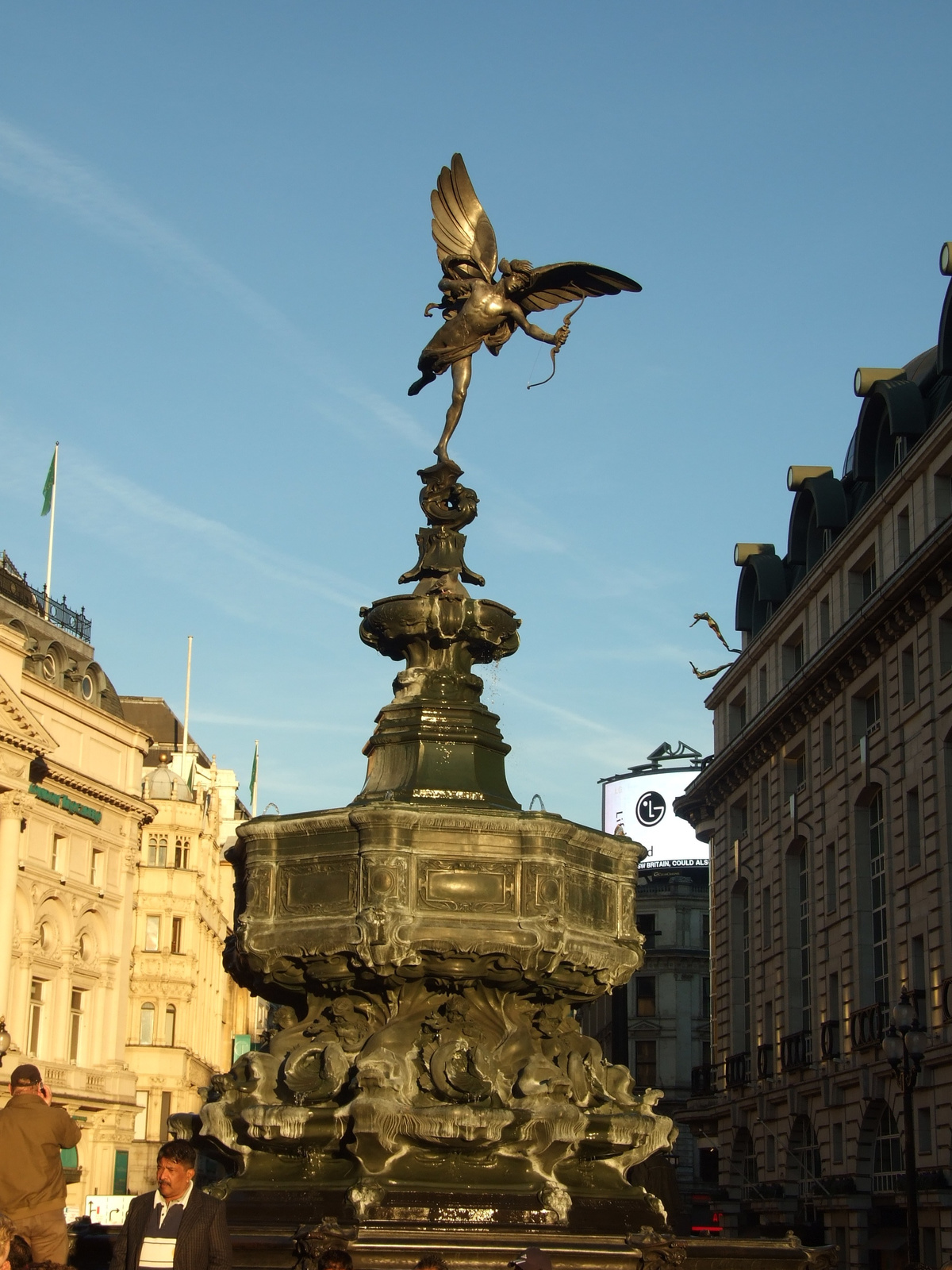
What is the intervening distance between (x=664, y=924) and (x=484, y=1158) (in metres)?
86.6

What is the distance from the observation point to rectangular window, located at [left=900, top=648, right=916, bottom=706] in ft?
148

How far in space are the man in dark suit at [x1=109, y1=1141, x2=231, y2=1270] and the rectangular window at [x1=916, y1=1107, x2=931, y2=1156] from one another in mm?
36335

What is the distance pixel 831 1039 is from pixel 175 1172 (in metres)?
45.0

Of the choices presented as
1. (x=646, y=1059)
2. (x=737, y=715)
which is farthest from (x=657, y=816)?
(x=737, y=715)

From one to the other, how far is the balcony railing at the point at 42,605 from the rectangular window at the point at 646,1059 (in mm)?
43745

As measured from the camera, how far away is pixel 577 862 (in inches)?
485

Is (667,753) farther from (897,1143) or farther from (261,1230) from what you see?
(261,1230)

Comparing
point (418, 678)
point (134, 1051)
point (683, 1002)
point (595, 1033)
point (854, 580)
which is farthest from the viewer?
point (595, 1033)

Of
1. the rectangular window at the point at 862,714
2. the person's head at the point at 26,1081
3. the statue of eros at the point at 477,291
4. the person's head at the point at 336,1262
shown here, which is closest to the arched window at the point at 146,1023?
the rectangular window at the point at 862,714

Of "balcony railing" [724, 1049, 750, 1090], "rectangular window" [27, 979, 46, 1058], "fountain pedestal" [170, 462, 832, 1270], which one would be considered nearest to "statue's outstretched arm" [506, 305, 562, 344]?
"fountain pedestal" [170, 462, 832, 1270]

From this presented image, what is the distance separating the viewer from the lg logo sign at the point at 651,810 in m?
99.6

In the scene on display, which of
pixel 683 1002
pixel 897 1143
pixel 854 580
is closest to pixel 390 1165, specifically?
pixel 897 1143

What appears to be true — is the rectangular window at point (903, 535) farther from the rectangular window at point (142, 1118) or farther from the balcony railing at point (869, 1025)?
the rectangular window at point (142, 1118)

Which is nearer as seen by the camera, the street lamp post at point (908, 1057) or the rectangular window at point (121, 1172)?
the street lamp post at point (908, 1057)
